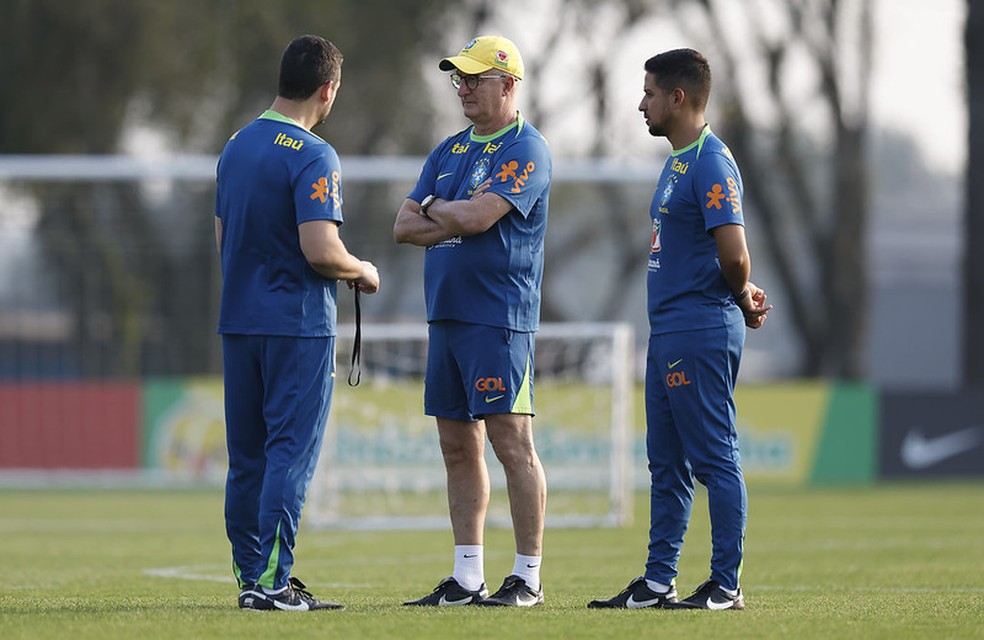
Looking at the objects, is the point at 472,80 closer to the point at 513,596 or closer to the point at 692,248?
the point at 692,248

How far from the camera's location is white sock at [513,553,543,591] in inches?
313

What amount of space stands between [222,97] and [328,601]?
24696mm

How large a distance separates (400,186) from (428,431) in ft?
19.7

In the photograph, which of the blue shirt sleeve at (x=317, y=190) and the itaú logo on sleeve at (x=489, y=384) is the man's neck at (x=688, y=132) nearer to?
the itaú logo on sleeve at (x=489, y=384)

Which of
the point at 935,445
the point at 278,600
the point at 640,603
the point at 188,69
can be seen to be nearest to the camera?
the point at 278,600

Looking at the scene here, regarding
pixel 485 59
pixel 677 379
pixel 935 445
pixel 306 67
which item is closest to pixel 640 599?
pixel 677 379

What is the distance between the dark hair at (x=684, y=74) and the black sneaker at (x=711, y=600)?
6.84 feet

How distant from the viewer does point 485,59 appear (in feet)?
26.1

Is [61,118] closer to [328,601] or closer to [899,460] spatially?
[899,460]

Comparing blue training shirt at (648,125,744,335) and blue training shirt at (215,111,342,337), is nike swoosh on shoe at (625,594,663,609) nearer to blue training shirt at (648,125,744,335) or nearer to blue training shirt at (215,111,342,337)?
blue training shirt at (648,125,744,335)

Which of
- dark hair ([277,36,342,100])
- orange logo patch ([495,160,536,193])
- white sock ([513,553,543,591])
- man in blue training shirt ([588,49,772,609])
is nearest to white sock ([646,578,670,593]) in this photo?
man in blue training shirt ([588,49,772,609])

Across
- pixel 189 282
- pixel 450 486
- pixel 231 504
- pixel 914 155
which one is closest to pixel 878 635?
pixel 450 486

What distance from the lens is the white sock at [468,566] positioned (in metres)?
8.02

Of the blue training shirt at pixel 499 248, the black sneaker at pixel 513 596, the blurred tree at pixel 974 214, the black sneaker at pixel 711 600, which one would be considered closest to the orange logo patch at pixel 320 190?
the blue training shirt at pixel 499 248
